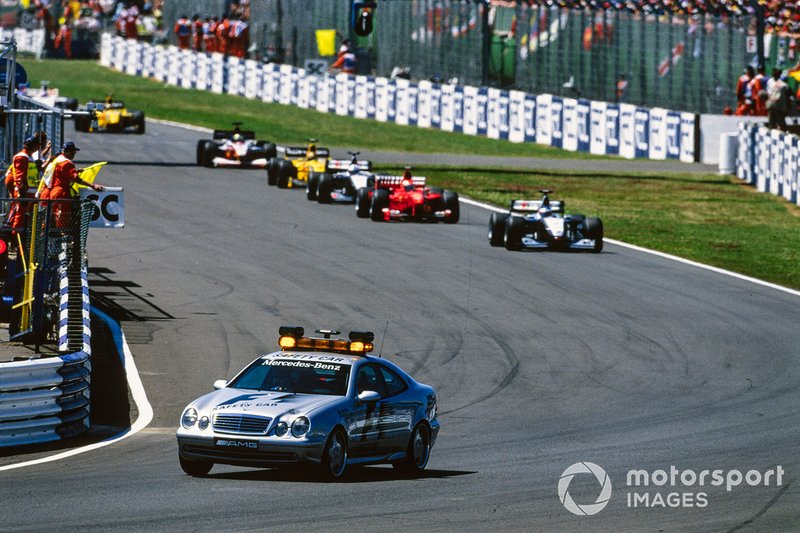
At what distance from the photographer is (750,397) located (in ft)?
61.0

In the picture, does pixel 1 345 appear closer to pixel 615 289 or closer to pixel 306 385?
pixel 306 385

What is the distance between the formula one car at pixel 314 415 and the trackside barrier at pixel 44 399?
2.40m

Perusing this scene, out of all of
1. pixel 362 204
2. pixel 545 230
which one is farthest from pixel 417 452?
pixel 362 204

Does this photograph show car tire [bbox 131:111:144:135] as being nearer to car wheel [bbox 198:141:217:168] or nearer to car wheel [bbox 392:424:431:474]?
car wheel [bbox 198:141:217:168]

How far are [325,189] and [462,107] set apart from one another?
1938 centimetres

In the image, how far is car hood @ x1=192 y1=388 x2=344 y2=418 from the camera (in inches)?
523

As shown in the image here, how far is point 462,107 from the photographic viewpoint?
54094mm

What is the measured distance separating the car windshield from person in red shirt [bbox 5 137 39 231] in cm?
911

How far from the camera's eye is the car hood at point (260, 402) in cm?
1328

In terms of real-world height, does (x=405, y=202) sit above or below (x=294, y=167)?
below

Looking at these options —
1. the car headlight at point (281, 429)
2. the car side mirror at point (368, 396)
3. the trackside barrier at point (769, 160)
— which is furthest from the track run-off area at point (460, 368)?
the trackside barrier at point (769, 160)

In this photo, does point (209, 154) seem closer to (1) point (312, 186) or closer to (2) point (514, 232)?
(1) point (312, 186)

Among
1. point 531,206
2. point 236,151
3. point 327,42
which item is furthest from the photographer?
point 327,42

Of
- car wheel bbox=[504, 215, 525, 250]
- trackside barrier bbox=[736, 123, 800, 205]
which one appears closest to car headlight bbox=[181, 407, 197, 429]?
car wheel bbox=[504, 215, 525, 250]
